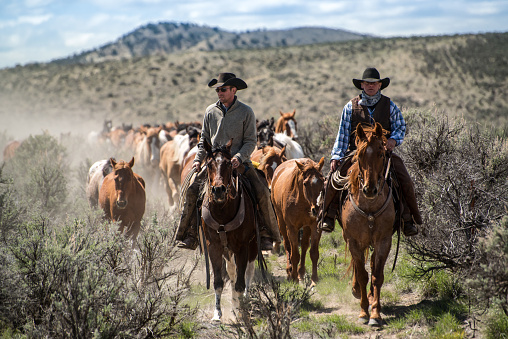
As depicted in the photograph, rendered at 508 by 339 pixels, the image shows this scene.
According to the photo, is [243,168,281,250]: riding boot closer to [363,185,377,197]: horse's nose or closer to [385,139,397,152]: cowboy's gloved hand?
[363,185,377,197]: horse's nose

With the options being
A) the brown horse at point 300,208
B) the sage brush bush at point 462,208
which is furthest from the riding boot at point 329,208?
the sage brush bush at point 462,208

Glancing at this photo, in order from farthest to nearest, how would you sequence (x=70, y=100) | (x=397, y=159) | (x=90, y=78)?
(x=90, y=78), (x=70, y=100), (x=397, y=159)

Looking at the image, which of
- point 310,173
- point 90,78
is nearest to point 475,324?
point 310,173

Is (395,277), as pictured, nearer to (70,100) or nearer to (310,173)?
(310,173)

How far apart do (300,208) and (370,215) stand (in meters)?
2.35

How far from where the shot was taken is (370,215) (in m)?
6.12

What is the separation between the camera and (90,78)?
6366 cm

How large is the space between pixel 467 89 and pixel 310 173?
38742 mm

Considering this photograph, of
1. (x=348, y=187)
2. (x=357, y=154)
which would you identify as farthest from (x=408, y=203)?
(x=357, y=154)

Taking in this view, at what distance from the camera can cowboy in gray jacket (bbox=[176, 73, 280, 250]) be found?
22.4 feet

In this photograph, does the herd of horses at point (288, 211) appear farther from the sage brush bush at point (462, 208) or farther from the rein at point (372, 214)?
the sage brush bush at point (462, 208)

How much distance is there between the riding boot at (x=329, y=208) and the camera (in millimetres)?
6867

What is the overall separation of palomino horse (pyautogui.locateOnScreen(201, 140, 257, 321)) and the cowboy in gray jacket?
27cm

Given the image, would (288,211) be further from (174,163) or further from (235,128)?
(174,163)
